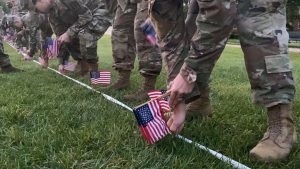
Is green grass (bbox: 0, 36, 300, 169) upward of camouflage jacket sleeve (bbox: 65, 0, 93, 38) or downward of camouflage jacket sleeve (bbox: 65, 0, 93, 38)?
downward

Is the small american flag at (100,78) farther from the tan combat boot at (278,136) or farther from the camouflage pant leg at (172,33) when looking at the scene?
the tan combat boot at (278,136)

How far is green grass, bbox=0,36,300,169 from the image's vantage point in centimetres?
242

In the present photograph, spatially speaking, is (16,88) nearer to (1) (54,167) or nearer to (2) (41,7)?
(2) (41,7)

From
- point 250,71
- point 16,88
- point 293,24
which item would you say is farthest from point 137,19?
point 293,24

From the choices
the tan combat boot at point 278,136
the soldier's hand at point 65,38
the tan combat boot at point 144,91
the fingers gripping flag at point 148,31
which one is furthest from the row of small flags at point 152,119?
the soldier's hand at point 65,38

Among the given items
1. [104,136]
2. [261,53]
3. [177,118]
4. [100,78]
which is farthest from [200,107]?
[100,78]

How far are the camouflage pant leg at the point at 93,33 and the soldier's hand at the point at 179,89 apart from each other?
163 inches

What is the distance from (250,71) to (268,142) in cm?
40

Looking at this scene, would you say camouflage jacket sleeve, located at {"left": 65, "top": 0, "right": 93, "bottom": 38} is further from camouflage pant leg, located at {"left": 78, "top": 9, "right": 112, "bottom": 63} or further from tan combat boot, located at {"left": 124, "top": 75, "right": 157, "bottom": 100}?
tan combat boot, located at {"left": 124, "top": 75, "right": 157, "bottom": 100}

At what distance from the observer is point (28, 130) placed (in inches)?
122

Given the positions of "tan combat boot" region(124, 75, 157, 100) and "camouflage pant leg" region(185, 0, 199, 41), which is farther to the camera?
"tan combat boot" region(124, 75, 157, 100)

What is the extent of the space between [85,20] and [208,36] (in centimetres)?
419

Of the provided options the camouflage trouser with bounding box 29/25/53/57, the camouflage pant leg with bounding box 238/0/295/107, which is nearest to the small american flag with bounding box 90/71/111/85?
the camouflage trouser with bounding box 29/25/53/57

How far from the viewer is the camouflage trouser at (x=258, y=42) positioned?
96.9 inches
